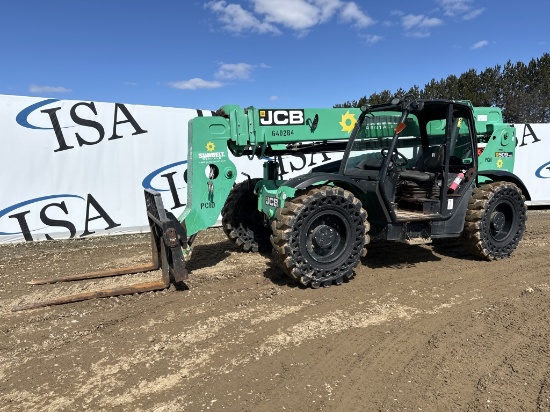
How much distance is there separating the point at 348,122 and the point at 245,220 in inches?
85.4

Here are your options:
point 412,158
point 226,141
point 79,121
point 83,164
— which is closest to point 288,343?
point 226,141

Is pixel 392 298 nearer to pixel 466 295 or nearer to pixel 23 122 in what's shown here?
pixel 466 295

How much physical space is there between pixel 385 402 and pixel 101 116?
7.56 metres

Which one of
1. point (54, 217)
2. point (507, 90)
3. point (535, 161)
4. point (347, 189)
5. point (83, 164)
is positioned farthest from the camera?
point (507, 90)

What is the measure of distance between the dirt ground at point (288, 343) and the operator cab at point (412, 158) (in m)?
0.90

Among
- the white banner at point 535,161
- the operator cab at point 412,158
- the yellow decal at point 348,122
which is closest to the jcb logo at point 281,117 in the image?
the yellow decal at point 348,122

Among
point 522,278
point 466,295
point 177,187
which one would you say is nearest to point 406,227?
point 466,295

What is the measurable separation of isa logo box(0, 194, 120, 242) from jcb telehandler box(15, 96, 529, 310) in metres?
3.14

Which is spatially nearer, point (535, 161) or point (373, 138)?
point (373, 138)

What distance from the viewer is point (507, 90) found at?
27344mm

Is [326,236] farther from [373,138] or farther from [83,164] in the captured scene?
[83,164]

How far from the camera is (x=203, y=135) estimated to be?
5.04 m

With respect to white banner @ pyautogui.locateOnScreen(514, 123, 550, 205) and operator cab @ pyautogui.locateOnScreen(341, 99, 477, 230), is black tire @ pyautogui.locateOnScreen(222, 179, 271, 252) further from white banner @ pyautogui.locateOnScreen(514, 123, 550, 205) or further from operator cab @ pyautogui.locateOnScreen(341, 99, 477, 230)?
white banner @ pyautogui.locateOnScreen(514, 123, 550, 205)

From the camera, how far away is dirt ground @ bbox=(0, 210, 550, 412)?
2824 millimetres
